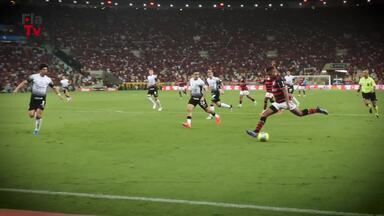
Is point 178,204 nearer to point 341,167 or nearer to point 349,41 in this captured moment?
point 341,167

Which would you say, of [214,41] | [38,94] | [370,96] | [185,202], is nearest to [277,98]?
[185,202]

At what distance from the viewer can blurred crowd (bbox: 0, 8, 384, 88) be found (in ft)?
238

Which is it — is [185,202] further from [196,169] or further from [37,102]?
[37,102]

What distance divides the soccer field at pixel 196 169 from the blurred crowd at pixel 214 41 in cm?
5370

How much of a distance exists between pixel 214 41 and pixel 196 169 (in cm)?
7142

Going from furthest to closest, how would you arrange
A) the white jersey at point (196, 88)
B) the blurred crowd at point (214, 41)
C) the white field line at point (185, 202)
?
the blurred crowd at point (214, 41)
the white jersey at point (196, 88)
the white field line at point (185, 202)

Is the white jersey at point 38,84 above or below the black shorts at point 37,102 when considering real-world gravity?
above

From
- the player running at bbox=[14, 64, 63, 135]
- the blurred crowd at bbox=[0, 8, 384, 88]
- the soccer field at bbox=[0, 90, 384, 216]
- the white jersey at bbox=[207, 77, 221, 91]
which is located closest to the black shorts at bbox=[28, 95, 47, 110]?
the player running at bbox=[14, 64, 63, 135]

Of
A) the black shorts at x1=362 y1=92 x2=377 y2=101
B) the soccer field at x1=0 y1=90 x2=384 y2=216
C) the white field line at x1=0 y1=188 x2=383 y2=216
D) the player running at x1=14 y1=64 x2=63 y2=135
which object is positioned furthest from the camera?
the black shorts at x1=362 y1=92 x2=377 y2=101

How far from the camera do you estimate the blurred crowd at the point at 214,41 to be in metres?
72.4

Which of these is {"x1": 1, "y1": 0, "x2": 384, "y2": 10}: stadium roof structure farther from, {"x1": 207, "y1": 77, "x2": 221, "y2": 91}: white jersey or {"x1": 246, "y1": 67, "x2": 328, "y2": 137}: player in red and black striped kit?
{"x1": 246, "y1": 67, "x2": 328, "y2": 137}: player in red and black striped kit

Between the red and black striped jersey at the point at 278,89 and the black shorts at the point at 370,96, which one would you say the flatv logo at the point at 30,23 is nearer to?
the red and black striped jersey at the point at 278,89

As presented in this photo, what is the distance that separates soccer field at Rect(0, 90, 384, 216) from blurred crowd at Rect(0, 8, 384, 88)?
53.7 meters

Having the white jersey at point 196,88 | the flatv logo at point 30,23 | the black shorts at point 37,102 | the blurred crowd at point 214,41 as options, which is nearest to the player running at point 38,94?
the black shorts at point 37,102
